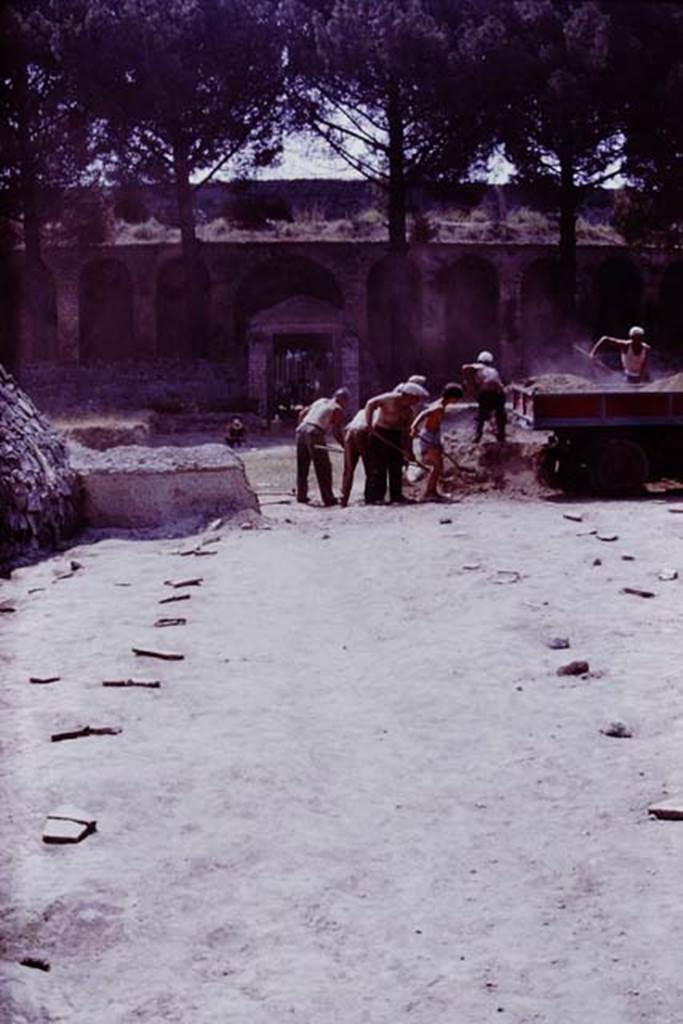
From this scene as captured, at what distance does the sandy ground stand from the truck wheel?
4.31 m

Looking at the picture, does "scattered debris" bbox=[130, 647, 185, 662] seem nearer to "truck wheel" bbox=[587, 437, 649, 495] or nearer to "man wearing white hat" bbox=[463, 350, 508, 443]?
"truck wheel" bbox=[587, 437, 649, 495]

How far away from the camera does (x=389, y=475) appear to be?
15117mm

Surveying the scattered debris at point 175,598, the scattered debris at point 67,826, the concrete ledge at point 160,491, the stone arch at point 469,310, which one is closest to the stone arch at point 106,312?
the stone arch at point 469,310

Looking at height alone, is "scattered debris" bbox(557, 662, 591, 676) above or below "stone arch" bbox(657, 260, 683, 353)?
below

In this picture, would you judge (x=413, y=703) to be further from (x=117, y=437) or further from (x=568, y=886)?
(x=117, y=437)

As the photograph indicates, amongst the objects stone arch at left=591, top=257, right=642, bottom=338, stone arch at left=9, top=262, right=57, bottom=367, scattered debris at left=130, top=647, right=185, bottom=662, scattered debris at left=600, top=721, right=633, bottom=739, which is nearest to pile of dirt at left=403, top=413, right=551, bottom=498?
scattered debris at left=130, top=647, right=185, bottom=662

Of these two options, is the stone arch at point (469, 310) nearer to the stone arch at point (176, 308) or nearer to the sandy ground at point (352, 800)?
the stone arch at point (176, 308)

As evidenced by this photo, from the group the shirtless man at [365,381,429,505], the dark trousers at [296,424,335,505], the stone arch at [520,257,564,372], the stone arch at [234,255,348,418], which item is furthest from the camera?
the stone arch at [520,257,564,372]

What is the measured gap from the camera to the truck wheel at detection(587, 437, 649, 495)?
584 inches

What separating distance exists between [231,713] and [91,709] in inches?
29.2

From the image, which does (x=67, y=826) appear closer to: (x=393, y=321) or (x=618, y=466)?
(x=618, y=466)

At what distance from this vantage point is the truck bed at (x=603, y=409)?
14.5 meters

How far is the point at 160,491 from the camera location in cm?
1346

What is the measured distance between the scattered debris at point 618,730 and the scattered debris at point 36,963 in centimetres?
318
